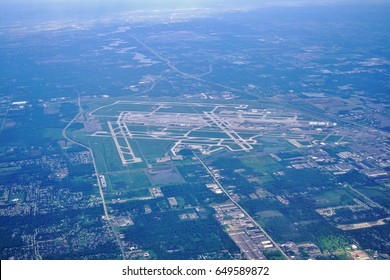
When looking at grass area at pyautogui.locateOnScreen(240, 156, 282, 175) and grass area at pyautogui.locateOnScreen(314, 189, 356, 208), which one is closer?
grass area at pyautogui.locateOnScreen(314, 189, 356, 208)

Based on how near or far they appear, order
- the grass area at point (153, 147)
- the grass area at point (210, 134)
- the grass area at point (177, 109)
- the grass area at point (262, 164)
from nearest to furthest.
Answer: the grass area at point (262, 164), the grass area at point (153, 147), the grass area at point (210, 134), the grass area at point (177, 109)

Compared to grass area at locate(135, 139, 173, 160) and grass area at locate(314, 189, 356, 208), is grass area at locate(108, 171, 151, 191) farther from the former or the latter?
grass area at locate(314, 189, 356, 208)

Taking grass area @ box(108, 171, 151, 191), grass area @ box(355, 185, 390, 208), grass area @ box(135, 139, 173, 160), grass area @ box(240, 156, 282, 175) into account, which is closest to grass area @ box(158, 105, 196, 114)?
grass area @ box(135, 139, 173, 160)

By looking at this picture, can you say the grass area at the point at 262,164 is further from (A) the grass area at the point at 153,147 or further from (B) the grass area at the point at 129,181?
(B) the grass area at the point at 129,181

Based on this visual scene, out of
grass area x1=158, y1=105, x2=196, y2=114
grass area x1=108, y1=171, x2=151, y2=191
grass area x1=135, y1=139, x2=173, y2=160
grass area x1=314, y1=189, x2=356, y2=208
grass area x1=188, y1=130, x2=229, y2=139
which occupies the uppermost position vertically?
grass area x1=314, y1=189, x2=356, y2=208

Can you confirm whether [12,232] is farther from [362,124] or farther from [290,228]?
[362,124]

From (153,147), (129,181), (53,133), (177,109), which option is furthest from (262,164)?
(53,133)

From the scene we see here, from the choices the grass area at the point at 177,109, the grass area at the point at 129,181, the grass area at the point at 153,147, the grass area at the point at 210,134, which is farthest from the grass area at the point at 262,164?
the grass area at the point at 177,109

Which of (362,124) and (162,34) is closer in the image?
(362,124)

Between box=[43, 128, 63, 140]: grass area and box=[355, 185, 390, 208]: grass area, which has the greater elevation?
box=[355, 185, 390, 208]: grass area

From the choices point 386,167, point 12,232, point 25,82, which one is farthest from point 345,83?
point 12,232

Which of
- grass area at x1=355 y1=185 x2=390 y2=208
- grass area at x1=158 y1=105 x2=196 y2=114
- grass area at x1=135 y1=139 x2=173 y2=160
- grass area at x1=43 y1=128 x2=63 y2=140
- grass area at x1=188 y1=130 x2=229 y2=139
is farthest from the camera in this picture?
grass area at x1=158 y1=105 x2=196 y2=114
